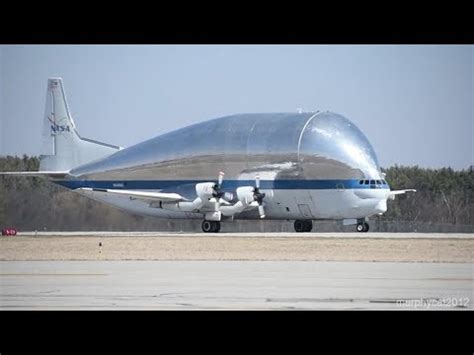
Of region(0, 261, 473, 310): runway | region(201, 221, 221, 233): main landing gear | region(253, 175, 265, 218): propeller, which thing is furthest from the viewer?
region(253, 175, 265, 218): propeller

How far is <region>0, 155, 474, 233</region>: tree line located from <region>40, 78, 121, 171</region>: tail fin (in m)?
Answer: 1.83

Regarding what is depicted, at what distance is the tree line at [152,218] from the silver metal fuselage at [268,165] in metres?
1.83

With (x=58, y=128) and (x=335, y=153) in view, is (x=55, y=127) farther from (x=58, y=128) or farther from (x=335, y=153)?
(x=335, y=153)

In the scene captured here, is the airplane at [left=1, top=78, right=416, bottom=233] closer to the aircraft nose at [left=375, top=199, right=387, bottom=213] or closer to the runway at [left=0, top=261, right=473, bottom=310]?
the aircraft nose at [left=375, top=199, right=387, bottom=213]

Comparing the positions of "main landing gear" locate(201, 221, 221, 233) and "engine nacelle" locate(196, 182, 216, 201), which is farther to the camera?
"main landing gear" locate(201, 221, 221, 233)

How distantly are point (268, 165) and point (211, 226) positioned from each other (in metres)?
4.76

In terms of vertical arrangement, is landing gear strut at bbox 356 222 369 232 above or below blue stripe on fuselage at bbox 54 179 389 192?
below

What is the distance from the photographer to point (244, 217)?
59938 millimetres

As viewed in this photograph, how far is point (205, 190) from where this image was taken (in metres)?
57.1

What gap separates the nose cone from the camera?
55844 millimetres

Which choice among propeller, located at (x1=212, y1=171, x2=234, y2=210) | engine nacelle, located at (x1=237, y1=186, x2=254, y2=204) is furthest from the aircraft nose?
propeller, located at (x1=212, y1=171, x2=234, y2=210)

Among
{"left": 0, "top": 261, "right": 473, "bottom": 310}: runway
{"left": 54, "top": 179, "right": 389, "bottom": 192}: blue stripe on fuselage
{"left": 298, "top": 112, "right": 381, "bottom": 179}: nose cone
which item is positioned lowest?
{"left": 0, "top": 261, "right": 473, "bottom": 310}: runway

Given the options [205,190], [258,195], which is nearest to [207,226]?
[205,190]

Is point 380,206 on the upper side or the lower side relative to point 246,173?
lower
